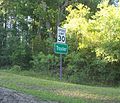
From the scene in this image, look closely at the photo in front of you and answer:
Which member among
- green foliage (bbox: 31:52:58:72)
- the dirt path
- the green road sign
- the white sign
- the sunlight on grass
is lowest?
the sunlight on grass

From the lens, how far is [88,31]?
21.3 metres

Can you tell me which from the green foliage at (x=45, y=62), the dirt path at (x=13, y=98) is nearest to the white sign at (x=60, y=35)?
the green foliage at (x=45, y=62)

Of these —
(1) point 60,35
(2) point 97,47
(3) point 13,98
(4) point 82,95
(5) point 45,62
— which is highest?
(1) point 60,35

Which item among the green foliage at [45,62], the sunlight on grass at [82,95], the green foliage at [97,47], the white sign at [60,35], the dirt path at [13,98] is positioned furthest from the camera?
the green foliage at [45,62]

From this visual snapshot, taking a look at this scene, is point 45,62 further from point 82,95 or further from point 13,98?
point 13,98

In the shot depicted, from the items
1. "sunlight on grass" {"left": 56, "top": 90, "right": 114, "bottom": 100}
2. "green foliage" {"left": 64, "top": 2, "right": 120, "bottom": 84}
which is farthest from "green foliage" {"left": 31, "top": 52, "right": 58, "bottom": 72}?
"sunlight on grass" {"left": 56, "top": 90, "right": 114, "bottom": 100}

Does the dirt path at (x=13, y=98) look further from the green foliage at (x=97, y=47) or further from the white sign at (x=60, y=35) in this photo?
the green foliage at (x=97, y=47)

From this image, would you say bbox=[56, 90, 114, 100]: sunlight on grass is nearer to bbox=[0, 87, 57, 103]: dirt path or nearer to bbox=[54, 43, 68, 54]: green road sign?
bbox=[0, 87, 57, 103]: dirt path

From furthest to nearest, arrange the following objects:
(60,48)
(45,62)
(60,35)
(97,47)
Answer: (45,62) < (97,47) < (60,48) < (60,35)

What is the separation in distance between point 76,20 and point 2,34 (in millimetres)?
10635

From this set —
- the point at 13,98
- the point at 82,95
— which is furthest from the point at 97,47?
the point at 13,98

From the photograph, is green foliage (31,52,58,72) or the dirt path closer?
the dirt path

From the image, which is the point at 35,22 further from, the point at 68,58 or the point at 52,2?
the point at 68,58

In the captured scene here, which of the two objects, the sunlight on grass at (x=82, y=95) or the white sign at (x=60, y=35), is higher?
the white sign at (x=60, y=35)
